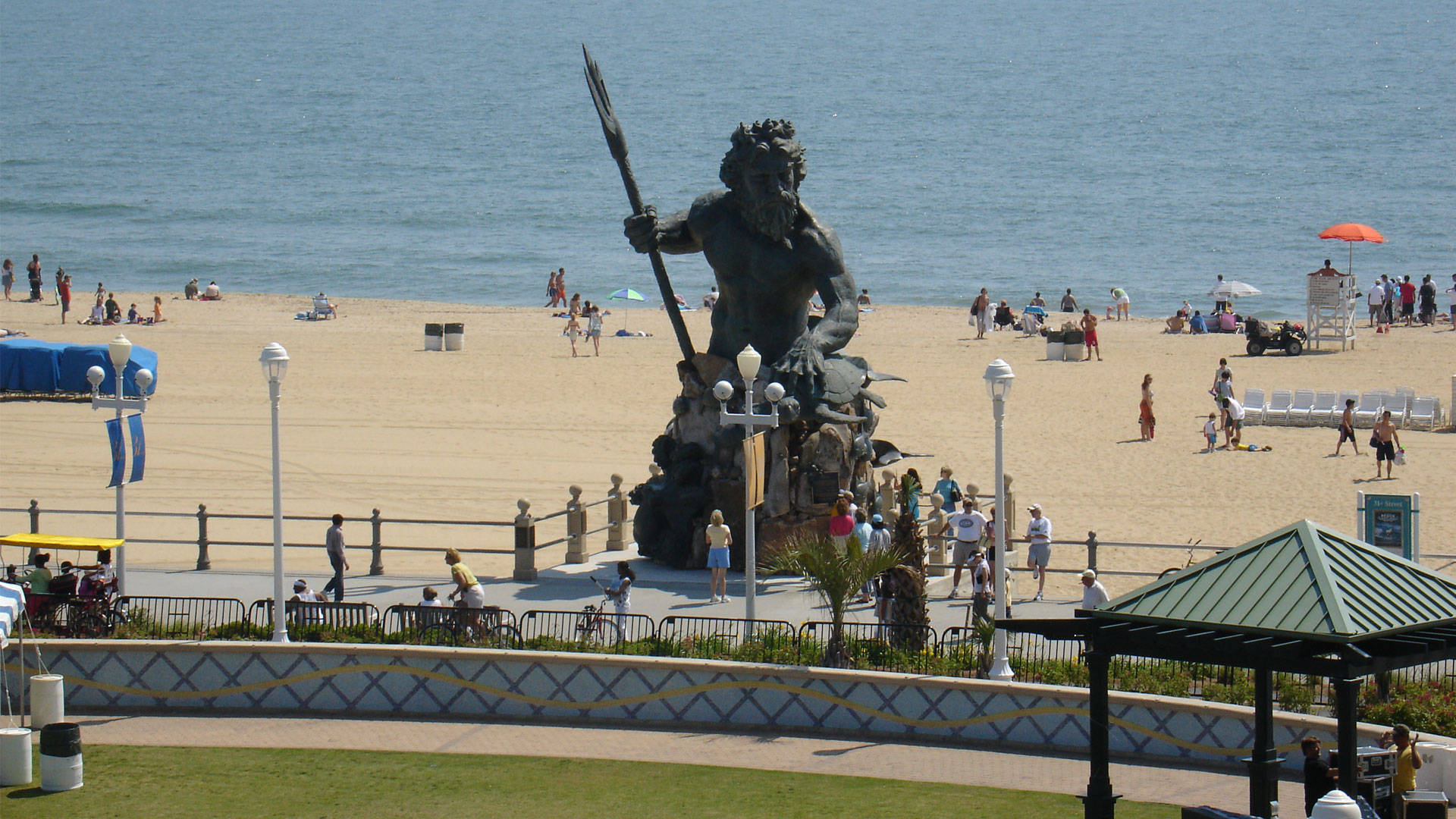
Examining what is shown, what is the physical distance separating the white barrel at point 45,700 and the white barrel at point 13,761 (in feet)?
3.26

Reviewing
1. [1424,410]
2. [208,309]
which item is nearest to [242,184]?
[208,309]

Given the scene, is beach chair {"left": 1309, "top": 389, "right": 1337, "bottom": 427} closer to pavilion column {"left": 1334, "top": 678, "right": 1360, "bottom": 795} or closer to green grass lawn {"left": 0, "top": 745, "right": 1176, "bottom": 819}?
green grass lawn {"left": 0, "top": 745, "right": 1176, "bottom": 819}

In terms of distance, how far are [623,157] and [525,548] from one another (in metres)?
4.88

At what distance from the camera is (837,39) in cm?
19300

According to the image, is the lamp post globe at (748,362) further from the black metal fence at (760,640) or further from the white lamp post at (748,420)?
the black metal fence at (760,640)

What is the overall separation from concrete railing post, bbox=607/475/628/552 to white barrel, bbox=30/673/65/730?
9.22 meters

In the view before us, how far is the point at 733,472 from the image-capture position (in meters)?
21.7

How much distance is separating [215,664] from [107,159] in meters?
112

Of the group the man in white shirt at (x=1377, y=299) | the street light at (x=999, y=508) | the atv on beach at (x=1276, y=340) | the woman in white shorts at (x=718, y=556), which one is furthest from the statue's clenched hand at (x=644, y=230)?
the man in white shirt at (x=1377, y=299)

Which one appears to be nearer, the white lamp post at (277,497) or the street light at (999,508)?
the street light at (999,508)

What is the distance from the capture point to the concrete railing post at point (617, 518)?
2356 cm

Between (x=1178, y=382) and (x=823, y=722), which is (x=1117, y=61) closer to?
(x=1178, y=382)

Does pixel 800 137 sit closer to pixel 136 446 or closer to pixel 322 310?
pixel 322 310

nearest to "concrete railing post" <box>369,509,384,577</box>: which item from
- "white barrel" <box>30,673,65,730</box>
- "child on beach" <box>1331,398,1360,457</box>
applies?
"white barrel" <box>30,673,65,730</box>
